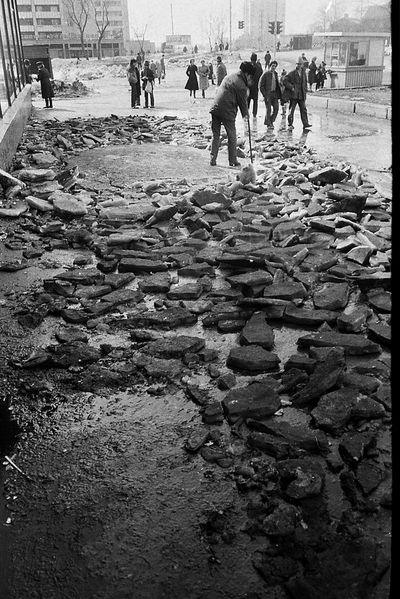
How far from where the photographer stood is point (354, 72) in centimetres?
2398

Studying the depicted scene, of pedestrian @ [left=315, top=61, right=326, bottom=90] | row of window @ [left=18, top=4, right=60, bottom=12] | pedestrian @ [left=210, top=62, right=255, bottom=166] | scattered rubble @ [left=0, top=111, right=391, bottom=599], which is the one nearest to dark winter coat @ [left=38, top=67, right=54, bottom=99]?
pedestrian @ [left=315, top=61, right=326, bottom=90]

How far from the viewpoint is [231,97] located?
9.85 m

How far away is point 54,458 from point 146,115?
18.1 meters

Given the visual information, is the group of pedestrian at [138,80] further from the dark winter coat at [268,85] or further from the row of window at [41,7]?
the row of window at [41,7]

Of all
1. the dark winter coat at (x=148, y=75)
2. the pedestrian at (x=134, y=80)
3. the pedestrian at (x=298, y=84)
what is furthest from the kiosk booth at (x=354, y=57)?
the pedestrian at (x=298, y=84)

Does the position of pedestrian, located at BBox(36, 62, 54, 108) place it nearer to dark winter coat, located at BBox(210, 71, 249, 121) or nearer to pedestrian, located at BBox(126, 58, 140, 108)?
pedestrian, located at BBox(126, 58, 140, 108)

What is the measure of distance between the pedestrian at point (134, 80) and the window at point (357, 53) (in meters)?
9.08

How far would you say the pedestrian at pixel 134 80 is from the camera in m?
21.2

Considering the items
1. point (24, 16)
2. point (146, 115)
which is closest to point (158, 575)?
point (146, 115)

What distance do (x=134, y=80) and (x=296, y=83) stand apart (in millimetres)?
9733

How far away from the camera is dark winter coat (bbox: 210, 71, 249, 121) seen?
9.59 m

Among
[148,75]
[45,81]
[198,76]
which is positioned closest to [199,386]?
[148,75]

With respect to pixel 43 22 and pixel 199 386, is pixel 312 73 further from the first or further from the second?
pixel 43 22

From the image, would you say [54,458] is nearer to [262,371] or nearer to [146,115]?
[262,371]
